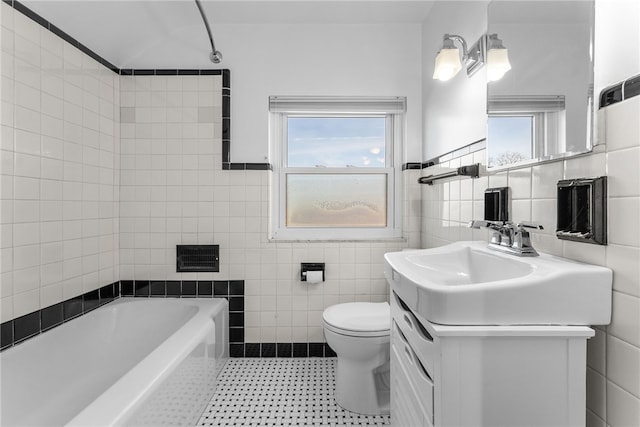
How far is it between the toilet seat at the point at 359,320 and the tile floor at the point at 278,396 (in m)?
0.41

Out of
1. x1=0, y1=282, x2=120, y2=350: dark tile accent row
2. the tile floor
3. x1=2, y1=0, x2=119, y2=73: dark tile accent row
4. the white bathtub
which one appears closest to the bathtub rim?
the white bathtub

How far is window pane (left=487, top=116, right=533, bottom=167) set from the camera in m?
1.10

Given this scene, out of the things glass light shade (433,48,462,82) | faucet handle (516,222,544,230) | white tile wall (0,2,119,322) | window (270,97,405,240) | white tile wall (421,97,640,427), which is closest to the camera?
white tile wall (421,97,640,427)

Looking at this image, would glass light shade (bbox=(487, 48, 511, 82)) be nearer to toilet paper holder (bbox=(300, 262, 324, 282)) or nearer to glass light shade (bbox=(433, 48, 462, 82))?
glass light shade (bbox=(433, 48, 462, 82))

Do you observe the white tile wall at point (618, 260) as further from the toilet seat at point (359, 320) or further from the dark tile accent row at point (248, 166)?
the dark tile accent row at point (248, 166)

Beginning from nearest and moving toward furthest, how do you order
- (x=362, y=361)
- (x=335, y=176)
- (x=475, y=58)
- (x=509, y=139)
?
(x=509, y=139) → (x=475, y=58) → (x=362, y=361) → (x=335, y=176)

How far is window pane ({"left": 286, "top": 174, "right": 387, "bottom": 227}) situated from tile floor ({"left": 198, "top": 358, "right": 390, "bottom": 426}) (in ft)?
3.10

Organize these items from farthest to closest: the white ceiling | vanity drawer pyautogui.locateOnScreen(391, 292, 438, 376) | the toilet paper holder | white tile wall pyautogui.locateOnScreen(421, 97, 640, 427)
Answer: the toilet paper holder < the white ceiling < vanity drawer pyautogui.locateOnScreen(391, 292, 438, 376) < white tile wall pyautogui.locateOnScreen(421, 97, 640, 427)

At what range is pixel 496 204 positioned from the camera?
1.26 m

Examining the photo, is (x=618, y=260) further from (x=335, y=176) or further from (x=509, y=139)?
(x=335, y=176)

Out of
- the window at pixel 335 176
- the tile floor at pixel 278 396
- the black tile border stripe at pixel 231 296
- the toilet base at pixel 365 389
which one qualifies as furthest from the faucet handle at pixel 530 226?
the black tile border stripe at pixel 231 296

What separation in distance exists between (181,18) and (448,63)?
171 centimetres

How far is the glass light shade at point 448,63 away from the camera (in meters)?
1.51

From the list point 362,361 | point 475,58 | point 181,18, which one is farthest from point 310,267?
point 181,18
